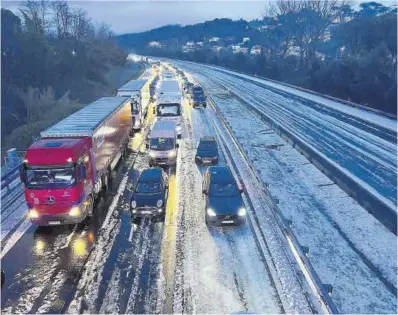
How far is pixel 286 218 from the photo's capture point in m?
18.3

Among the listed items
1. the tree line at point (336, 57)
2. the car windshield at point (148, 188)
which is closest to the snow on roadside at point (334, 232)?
the car windshield at point (148, 188)

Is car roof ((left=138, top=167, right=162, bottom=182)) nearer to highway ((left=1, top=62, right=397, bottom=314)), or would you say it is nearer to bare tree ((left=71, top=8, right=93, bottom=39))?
highway ((left=1, top=62, right=397, bottom=314))

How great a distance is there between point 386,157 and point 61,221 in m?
22.2

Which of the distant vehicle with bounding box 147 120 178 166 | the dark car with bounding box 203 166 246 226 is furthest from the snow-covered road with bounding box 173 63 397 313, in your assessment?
the distant vehicle with bounding box 147 120 178 166

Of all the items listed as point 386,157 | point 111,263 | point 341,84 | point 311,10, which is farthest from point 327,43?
point 111,263

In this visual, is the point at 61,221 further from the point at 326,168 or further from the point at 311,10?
the point at 311,10

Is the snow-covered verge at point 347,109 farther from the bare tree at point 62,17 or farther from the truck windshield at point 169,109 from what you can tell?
the bare tree at point 62,17

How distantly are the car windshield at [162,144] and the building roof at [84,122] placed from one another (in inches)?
129

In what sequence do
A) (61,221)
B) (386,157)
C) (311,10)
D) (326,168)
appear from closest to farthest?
(61,221) < (326,168) < (386,157) < (311,10)

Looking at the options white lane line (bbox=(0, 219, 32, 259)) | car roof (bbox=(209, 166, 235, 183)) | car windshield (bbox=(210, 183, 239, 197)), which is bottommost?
white lane line (bbox=(0, 219, 32, 259))

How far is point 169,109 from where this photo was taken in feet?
117

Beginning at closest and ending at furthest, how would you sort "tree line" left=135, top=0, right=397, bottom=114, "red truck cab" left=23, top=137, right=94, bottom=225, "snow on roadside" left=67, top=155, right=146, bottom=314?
1. "snow on roadside" left=67, top=155, right=146, bottom=314
2. "red truck cab" left=23, top=137, right=94, bottom=225
3. "tree line" left=135, top=0, right=397, bottom=114

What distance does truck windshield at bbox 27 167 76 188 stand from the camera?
53.0ft

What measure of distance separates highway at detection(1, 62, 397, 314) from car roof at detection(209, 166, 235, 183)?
4.99 feet
